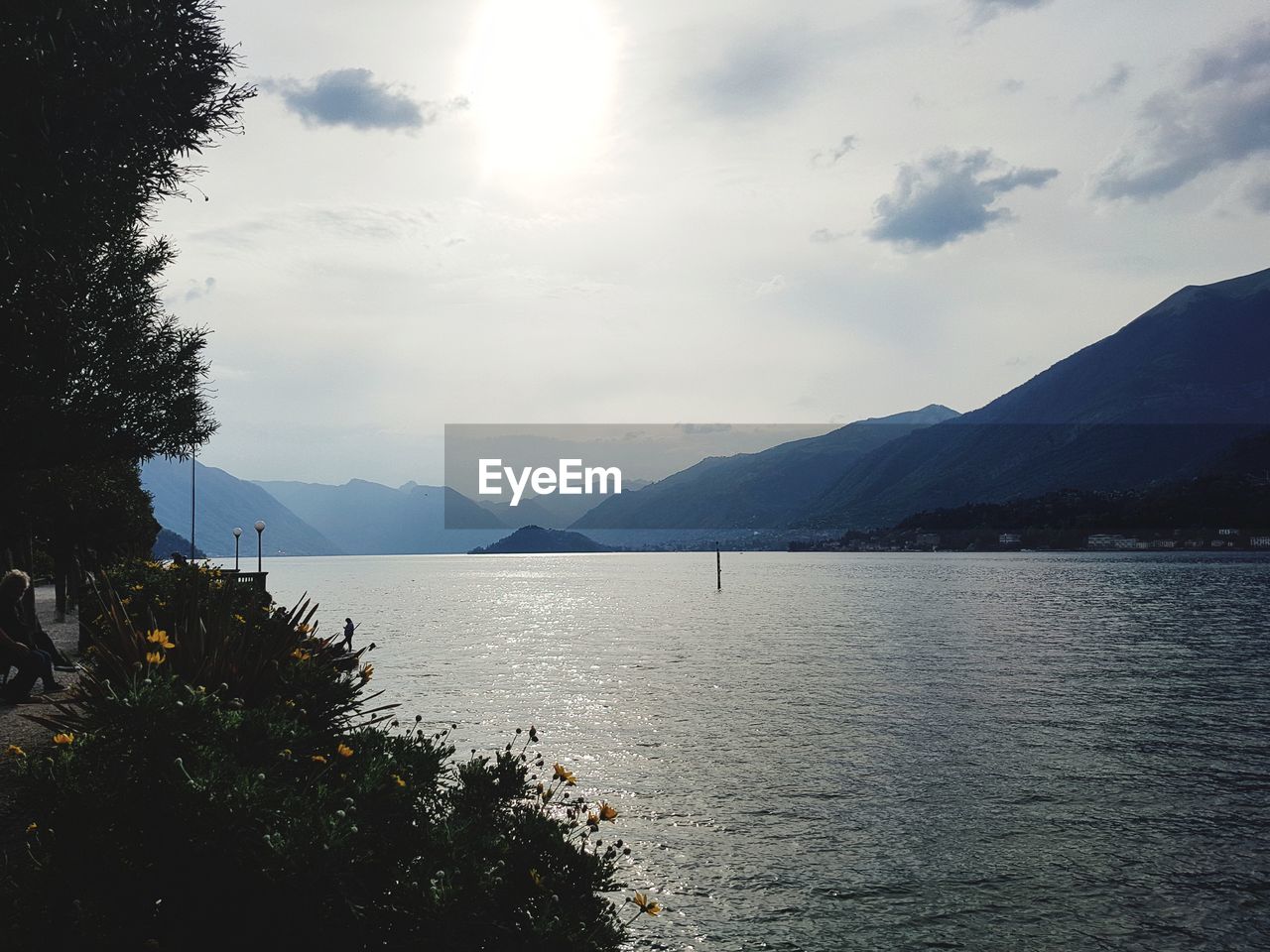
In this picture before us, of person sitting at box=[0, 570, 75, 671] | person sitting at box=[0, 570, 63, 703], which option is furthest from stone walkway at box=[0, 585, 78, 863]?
person sitting at box=[0, 570, 75, 671]

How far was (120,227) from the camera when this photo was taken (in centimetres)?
2078

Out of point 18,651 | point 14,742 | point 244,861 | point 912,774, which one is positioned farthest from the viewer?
point 912,774

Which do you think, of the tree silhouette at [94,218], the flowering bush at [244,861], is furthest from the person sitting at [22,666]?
the flowering bush at [244,861]

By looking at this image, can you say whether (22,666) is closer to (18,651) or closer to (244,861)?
(18,651)

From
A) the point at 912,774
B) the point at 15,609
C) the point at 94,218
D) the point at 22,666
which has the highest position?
the point at 94,218

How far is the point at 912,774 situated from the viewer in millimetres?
18156

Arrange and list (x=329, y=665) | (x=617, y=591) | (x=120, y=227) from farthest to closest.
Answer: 1. (x=617, y=591)
2. (x=120, y=227)
3. (x=329, y=665)

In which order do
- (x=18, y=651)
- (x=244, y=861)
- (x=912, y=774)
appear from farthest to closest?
(x=912, y=774) → (x=18, y=651) → (x=244, y=861)

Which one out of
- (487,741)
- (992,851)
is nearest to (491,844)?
(992,851)

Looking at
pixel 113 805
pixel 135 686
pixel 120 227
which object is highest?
pixel 120 227

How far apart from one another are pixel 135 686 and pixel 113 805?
2.71 feet

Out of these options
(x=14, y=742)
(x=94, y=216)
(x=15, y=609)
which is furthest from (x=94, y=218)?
(x=14, y=742)

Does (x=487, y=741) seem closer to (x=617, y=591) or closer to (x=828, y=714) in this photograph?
(x=828, y=714)

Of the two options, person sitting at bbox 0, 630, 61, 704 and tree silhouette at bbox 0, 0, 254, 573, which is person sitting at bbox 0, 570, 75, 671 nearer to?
person sitting at bbox 0, 630, 61, 704
